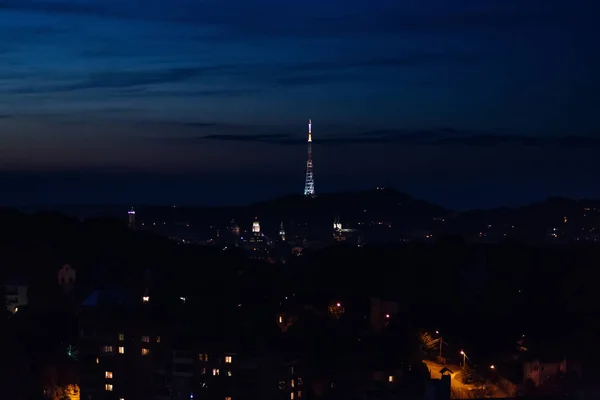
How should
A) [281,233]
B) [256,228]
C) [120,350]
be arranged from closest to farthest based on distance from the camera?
[120,350]
[281,233]
[256,228]

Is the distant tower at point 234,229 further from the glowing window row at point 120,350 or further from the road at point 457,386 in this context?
the glowing window row at point 120,350

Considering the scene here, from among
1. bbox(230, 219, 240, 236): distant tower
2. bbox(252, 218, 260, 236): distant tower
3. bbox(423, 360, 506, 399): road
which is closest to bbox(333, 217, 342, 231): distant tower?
bbox(252, 218, 260, 236): distant tower

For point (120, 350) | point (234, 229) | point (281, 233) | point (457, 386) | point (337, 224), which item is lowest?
point (457, 386)

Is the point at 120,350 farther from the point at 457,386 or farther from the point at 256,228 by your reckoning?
the point at 256,228

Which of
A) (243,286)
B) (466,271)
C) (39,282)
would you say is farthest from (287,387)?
(466,271)

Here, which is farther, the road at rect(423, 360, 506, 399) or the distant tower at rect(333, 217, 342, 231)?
the distant tower at rect(333, 217, 342, 231)

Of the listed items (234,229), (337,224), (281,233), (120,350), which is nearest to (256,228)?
(234,229)

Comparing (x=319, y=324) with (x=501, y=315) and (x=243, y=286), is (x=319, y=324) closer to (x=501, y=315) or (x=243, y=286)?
(x=243, y=286)

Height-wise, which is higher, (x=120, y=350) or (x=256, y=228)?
(x=256, y=228)

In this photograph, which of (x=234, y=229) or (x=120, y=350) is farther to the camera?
(x=234, y=229)

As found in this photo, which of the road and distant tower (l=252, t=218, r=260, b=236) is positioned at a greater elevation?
distant tower (l=252, t=218, r=260, b=236)

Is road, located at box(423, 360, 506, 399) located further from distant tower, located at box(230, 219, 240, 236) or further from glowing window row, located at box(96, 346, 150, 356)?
distant tower, located at box(230, 219, 240, 236)
